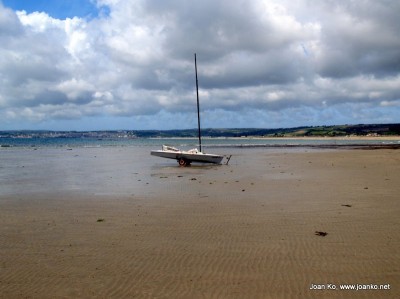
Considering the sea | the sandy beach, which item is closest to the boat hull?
the sandy beach

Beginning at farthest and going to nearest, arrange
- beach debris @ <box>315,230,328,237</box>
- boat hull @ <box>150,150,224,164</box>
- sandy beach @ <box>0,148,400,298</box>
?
boat hull @ <box>150,150,224,164</box> < beach debris @ <box>315,230,328,237</box> < sandy beach @ <box>0,148,400,298</box>

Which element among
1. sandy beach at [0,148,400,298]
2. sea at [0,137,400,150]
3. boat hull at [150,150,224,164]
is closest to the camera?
sandy beach at [0,148,400,298]

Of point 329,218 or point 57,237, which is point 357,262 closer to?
point 329,218

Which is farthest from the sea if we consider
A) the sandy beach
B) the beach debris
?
the beach debris

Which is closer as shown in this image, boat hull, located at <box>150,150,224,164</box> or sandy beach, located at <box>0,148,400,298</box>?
sandy beach, located at <box>0,148,400,298</box>

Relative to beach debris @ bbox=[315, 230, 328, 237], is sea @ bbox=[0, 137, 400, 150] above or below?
below

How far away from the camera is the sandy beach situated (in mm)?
5957

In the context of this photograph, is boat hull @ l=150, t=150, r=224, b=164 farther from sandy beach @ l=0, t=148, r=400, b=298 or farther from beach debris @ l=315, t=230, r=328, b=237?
beach debris @ l=315, t=230, r=328, b=237

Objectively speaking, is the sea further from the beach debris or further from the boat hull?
the beach debris

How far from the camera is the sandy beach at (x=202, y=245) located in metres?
5.96

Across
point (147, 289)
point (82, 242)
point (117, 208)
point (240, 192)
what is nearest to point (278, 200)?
point (240, 192)

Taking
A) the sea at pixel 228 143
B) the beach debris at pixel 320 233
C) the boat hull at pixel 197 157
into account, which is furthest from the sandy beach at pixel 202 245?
the sea at pixel 228 143

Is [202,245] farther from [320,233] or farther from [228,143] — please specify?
[228,143]

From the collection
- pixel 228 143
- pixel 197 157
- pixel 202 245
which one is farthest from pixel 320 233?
pixel 228 143
